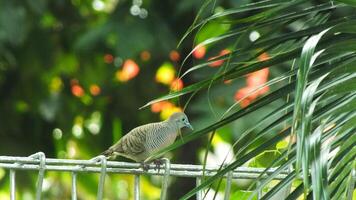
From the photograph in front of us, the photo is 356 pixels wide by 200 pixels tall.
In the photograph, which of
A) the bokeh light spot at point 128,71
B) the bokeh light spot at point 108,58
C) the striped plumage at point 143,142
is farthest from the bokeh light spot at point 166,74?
the striped plumage at point 143,142

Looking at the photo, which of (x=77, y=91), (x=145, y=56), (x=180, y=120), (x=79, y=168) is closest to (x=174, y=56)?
(x=145, y=56)

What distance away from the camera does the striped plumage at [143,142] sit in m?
4.37

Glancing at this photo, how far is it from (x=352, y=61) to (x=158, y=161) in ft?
7.00

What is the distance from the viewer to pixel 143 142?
4387 mm

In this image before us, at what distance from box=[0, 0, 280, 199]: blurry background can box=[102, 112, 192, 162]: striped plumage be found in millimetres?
1256

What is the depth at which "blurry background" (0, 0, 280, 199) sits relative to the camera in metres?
5.94

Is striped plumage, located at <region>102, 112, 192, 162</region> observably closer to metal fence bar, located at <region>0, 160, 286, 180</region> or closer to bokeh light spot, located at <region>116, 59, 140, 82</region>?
metal fence bar, located at <region>0, 160, 286, 180</region>

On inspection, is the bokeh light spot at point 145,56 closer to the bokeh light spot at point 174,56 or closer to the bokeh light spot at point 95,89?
the bokeh light spot at point 174,56

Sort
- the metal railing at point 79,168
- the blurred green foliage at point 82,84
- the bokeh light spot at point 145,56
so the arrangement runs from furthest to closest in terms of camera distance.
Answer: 1. the bokeh light spot at point 145,56
2. the blurred green foliage at point 82,84
3. the metal railing at point 79,168

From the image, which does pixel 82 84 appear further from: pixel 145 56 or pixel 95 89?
pixel 145 56

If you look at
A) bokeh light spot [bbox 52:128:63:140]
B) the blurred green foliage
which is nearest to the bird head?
the blurred green foliage

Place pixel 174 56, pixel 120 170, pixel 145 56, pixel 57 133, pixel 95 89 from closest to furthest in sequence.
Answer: pixel 120 170 < pixel 145 56 < pixel 174 56 < pixel 57 133 < pixel 95 89

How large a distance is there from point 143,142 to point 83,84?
2.42 meters

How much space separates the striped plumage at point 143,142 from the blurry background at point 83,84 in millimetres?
1256
